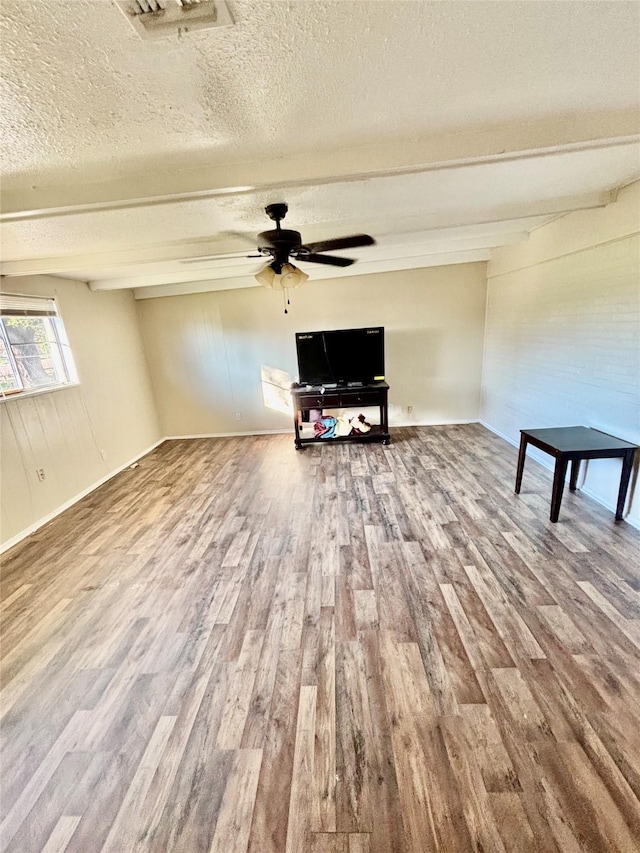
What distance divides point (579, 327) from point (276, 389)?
3.70 meters

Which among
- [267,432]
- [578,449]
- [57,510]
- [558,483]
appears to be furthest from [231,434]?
[578,449]

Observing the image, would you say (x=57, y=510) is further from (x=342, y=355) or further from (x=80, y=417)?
(x=342, y=355)

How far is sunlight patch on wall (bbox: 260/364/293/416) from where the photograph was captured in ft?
16.5

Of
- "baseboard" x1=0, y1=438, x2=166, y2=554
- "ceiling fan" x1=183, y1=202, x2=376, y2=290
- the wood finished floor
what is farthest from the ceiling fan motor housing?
"baseboard" x1=0, y1=438, x2=166, y2=554

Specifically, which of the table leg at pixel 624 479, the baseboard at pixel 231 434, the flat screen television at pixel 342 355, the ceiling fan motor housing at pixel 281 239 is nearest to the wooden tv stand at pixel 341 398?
the flat screen television at pixel 342 355

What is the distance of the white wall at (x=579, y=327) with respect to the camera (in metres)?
2.38

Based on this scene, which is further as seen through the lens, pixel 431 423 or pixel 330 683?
pixel 431 423

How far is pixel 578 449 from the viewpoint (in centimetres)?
233

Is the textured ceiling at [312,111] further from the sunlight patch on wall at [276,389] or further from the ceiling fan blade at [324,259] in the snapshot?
the sunlight patch on wall at [276,389]

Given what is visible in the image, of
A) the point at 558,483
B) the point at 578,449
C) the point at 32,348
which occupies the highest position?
the point at 32,348

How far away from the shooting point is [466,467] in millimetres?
3582

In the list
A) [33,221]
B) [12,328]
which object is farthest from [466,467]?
[12,328]

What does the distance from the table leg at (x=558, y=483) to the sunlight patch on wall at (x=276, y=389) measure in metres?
3.52

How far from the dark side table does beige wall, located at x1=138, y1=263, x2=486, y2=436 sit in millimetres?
2403
